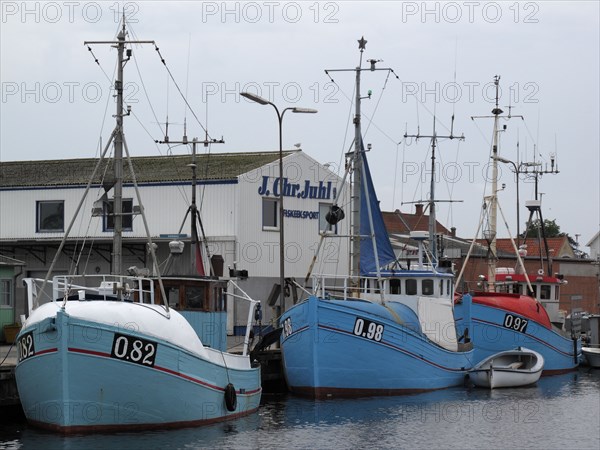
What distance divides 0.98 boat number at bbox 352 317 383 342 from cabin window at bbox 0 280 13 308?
12625 mm

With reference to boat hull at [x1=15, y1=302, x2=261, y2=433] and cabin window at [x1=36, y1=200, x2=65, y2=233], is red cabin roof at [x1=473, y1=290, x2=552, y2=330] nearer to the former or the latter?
cabin window at [x1=36, y1=200, x2=65, y2=233]

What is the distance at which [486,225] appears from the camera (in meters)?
44.8

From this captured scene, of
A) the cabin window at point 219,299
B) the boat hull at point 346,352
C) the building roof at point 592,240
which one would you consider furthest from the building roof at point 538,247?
the cabin window at point 219,299

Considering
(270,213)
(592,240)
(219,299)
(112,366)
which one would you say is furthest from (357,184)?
(592,240)

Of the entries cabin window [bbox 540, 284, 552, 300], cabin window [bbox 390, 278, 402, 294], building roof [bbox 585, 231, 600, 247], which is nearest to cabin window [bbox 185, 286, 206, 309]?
cabin window [bbox 390, 278, 402, 294]

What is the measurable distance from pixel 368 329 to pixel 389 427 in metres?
4.83

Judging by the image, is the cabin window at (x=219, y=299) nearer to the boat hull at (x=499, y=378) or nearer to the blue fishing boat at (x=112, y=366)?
the blue fishing boat at (x=112, y=366)

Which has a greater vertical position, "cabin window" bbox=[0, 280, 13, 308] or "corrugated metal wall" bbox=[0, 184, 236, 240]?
"corrugated metal wall" bbox=[0, 184, 236, 240]

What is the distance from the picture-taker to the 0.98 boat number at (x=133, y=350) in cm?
2266

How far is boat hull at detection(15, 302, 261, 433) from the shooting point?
22516 millimetres

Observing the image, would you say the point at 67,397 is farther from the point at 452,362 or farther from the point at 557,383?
the point at 557,383

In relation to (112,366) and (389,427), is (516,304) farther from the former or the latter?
(112,366)

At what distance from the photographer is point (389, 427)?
88.1ft

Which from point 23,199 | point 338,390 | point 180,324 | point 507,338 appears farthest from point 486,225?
point 180,324
